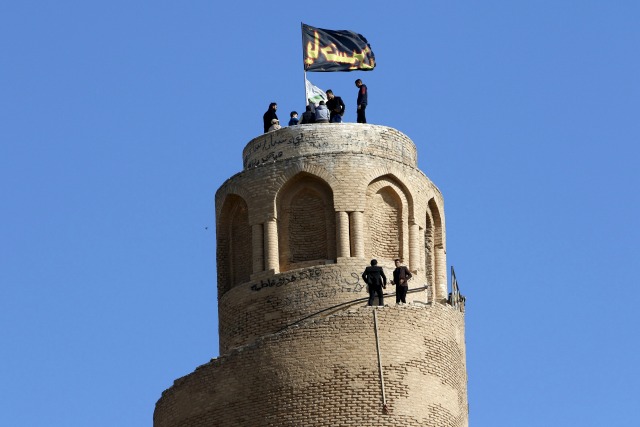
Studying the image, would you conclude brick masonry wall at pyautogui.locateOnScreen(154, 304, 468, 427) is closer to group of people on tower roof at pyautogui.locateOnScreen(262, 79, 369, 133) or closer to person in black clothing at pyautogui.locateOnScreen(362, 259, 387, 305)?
person in black clothing at pyautogui.locateOnScreen(362, 259, 387, 305)

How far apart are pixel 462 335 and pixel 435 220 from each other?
2718 millimetres

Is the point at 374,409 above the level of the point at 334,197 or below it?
below

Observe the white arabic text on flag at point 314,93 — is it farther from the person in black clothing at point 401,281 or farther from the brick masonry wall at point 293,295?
the person in black clothing at point 401,281

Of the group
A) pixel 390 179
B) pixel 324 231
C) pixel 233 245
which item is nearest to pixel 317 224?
pixel 324 231

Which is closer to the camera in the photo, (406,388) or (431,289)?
(406,388)

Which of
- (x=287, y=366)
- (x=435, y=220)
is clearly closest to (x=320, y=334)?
(x=287, y=366)

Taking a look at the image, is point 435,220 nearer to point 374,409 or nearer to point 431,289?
point 431,289

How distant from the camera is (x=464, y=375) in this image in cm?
5550

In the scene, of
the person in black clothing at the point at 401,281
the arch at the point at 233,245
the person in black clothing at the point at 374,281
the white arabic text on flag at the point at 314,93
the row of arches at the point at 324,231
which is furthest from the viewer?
the white arabic text on flag at the point at 314,93

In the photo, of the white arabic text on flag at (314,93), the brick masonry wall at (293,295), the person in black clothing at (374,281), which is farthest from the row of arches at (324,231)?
the white arabic text on flag at (314,93)

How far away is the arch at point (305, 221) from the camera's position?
55875mm

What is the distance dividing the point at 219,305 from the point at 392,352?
4575mm

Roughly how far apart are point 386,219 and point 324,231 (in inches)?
49.0

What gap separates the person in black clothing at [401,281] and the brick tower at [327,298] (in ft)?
0.75
